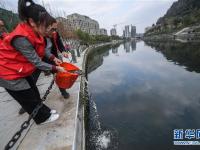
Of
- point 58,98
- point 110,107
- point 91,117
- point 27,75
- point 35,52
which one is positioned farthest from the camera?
point 110,107

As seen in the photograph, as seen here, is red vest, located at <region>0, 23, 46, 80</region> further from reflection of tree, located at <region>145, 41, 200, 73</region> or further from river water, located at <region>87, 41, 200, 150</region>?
reflection of tree, located at <region>145, 41, 200, 73</region>

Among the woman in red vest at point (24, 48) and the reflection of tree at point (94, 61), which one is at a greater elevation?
the woman in red vest at point (24, 48)

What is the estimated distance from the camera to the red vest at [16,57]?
2350mm

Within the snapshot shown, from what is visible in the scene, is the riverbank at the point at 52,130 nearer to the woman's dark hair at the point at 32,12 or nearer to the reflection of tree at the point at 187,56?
the woman's dark hair at the point at 32,12

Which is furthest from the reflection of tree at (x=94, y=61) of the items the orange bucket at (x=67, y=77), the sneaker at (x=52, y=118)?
the orange bucket at (x=67, y=77)

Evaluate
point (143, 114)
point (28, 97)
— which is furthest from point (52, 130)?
point (143, 114)

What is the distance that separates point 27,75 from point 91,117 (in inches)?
135

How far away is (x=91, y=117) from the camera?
227 inches

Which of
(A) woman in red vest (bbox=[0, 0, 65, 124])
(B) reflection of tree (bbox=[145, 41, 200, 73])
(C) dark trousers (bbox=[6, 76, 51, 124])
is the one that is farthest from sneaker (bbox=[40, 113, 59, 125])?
(B) reflection of tree (bbox=[145, 41, 200, 73])

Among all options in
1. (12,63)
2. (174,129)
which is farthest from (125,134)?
(12,63)

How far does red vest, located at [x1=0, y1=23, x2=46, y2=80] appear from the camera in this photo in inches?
92.5

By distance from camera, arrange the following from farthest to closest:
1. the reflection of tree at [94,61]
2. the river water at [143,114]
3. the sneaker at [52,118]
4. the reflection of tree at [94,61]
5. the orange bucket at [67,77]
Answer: the reflection of tree at [94,61] → the reflection of tree at [94,61] → the river water at [143,114] → the sneaker at [52,118] → the orange bucket at [67,77]

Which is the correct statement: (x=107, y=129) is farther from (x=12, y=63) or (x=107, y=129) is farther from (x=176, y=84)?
(x=176, y=84)

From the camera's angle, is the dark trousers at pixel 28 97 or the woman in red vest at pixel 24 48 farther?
the dark trousers at pixel 28 97
